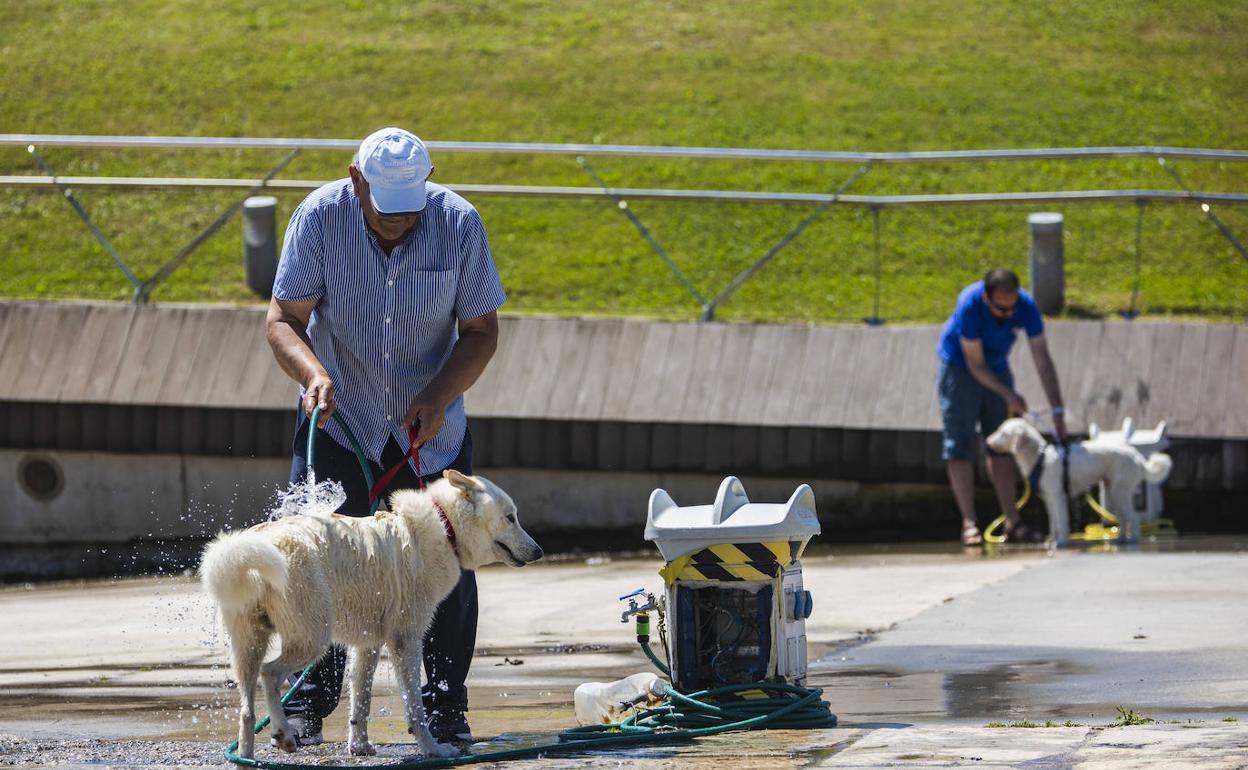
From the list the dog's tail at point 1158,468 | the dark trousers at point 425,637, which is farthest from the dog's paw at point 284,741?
the dog's tail at point 1158,468

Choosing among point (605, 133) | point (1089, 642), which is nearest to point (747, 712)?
point (1089, 642)

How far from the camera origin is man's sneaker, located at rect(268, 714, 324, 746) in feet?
20.1

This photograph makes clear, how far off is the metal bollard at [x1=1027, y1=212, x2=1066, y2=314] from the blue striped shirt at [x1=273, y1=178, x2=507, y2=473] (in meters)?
8.61

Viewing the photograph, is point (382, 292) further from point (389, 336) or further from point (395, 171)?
point (395, 171)

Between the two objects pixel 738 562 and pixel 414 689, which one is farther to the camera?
pixel 738 562

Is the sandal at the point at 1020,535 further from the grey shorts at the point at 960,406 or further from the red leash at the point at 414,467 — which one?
the red leash at the point at 414,467

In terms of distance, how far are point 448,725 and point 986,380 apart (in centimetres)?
686

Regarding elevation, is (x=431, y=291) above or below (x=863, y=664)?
above

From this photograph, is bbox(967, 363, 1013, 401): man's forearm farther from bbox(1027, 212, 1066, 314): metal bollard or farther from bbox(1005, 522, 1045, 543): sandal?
bbox(1027, 212, 1066, 314): metal bollard

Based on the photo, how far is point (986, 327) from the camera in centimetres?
1208

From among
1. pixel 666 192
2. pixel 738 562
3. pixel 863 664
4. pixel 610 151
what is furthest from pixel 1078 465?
pixel 738 562

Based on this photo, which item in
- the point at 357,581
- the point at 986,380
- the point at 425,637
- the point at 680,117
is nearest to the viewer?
the point at 357,581

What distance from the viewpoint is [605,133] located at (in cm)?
2014

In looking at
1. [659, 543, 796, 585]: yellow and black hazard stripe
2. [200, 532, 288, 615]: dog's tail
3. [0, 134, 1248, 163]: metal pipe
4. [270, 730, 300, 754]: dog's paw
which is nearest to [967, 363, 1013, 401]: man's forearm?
[0, 134, 1248, 163]: metal pipe
